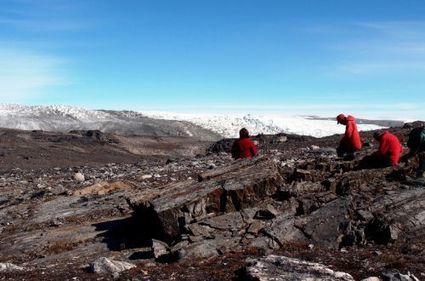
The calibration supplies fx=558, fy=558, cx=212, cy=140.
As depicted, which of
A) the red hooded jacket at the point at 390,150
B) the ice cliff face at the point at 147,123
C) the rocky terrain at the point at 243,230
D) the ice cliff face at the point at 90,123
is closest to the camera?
the rocky terrain at the point at 243,230

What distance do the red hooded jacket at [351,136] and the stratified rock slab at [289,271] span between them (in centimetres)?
813

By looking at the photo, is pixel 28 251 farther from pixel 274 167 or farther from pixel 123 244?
pixel 274 167

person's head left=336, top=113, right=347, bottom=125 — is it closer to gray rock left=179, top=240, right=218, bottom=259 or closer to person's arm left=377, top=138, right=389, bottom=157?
person's arm left=377, top=138, right=389, bottom=157

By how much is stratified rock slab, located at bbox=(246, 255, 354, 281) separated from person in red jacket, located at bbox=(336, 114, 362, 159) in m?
8.06

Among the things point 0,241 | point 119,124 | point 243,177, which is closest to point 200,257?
point 243,177

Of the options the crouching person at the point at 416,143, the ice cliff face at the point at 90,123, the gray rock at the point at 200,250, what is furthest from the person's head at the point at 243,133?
the ice cliff face at the point at 90,123

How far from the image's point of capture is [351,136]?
1795cm

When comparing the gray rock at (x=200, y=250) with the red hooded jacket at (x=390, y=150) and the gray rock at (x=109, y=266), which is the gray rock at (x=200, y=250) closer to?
the gray rock at (x=109, y=266)

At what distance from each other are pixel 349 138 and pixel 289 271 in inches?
351

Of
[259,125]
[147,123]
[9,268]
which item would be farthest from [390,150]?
[259,125]

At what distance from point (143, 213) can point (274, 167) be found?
3818mm

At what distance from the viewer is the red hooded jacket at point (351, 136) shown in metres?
17.6

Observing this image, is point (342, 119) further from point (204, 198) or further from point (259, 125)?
point (259, 125)

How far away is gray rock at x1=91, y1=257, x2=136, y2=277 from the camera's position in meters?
11.4
